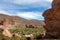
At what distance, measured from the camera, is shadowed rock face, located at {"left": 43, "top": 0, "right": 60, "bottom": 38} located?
1869 cm

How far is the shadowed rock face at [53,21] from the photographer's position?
61.3 feet

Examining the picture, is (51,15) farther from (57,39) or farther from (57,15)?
(57,39)

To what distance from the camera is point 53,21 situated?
1906 centimetres

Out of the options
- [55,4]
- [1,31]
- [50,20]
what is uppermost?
[55,4]

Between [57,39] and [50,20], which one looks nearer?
[57,39]

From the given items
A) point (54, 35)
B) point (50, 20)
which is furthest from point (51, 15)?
point (54, 35)

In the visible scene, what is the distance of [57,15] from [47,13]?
4.44ft

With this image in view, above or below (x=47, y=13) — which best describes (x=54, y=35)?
below

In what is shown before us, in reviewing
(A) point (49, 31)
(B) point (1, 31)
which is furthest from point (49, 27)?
(B) point (1, 31)

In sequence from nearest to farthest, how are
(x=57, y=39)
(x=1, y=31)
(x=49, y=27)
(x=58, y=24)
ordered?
1. (x=57, y=39)
2. (x=58, y=24)
3. (x=49, y=27)
4. (x=1, y=31)

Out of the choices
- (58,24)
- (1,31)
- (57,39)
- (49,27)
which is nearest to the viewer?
(57,39)

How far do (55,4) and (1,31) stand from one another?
1529 inches

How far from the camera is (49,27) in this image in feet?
64.5

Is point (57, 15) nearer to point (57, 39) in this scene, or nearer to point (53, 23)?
point (53, 23)
